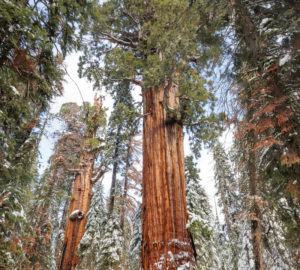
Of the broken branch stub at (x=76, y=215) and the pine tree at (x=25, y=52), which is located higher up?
the pine tree at (x=25, y=52)

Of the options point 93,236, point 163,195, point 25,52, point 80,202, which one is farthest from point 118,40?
point 93,236

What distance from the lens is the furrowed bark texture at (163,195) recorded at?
3.05m

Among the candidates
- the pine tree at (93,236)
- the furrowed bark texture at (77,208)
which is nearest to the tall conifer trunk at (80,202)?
the furrowed bark texture at (77,208)

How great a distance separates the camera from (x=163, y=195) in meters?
3.48

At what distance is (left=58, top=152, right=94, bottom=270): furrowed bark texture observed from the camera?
6621 mm

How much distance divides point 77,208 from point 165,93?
5.44 metres

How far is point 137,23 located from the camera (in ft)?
18.6

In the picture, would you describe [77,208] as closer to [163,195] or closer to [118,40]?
[163,195]

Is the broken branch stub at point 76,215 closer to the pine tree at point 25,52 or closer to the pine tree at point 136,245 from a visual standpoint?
the pine tree at point 25,52

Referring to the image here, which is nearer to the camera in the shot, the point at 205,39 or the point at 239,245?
the point at 205,39

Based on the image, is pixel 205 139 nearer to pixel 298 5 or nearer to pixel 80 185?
pixel 298 5

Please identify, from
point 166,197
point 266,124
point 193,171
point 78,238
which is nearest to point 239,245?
point 193,171

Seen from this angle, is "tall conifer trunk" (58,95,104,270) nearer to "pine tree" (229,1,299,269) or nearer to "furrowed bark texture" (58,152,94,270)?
"furrowed bark texture" (58,152,94,270)

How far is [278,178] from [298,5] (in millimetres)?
2066
